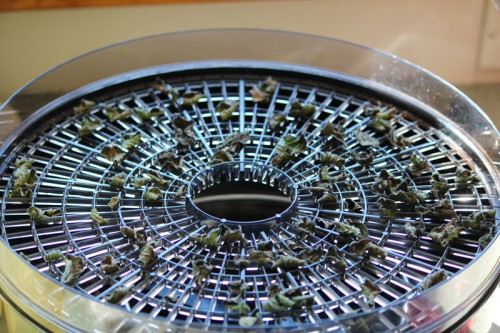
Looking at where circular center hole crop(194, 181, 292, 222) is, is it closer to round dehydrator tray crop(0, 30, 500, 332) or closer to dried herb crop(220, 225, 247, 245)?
round dehydrator tray crop(0, 30, 500, 332)

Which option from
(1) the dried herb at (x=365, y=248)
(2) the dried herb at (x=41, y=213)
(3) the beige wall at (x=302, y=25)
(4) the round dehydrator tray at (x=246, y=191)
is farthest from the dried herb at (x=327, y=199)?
(3) the beige wall at (x=302, y=25)

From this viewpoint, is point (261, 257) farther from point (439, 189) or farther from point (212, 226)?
point (439, 189)

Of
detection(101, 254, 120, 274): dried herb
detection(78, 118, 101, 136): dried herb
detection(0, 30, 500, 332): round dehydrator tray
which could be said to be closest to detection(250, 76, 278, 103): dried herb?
detection(0, 30, 500, 332): round dehydrator tray

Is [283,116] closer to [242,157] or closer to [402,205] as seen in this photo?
[242,157]

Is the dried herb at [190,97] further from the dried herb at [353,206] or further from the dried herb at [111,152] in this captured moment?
the dried herb at [353,206]

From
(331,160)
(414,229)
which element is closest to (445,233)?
(414,229)
